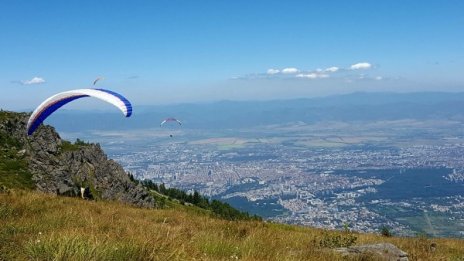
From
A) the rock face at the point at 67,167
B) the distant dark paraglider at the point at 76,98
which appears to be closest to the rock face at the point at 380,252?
the distant dark paraglider at the point at 76,98

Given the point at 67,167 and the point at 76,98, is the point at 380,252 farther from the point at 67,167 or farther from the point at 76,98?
the point at 67,167

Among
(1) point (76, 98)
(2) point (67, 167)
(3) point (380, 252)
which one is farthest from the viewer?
(2) point (67, 167)

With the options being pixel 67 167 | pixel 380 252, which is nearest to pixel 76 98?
pixel 380 252

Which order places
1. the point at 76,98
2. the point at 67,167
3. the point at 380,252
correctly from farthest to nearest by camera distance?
the point at 67,167, the point at 76,98, the point at 380,252

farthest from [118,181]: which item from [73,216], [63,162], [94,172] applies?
[73,216]

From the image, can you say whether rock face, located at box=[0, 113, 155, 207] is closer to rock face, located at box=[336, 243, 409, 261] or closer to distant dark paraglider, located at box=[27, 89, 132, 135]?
distant dark paraglider, located at box=[27, 89, 132, 135]

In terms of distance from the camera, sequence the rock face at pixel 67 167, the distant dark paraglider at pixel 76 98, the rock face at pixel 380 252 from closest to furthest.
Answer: the rock face at pixel 380 252 → the distant dark paraglider at pixel 76 98 → the rock face at pixel 67 167

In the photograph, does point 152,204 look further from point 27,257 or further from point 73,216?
point 27,257

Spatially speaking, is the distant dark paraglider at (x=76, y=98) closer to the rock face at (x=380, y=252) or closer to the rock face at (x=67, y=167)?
the rock face at (x=67, y=167)
